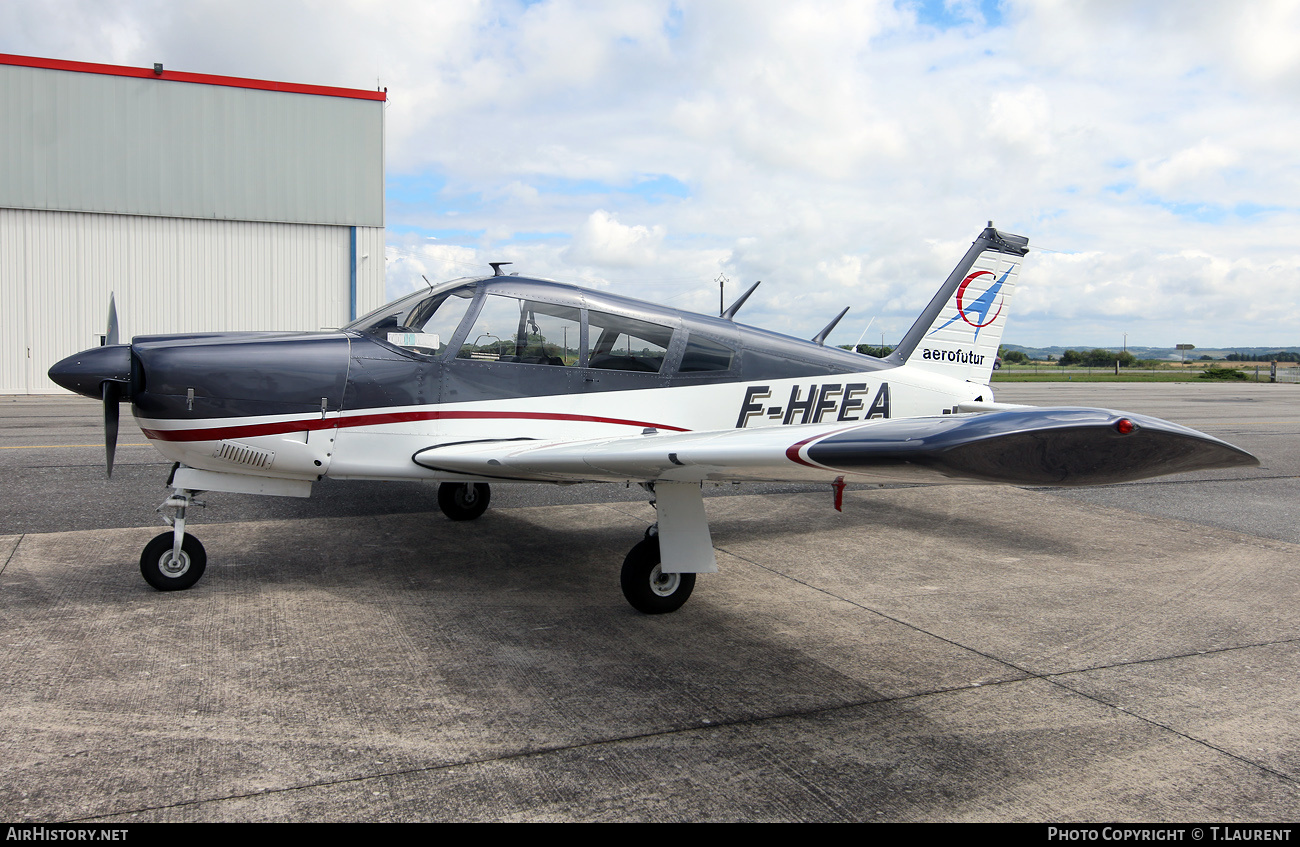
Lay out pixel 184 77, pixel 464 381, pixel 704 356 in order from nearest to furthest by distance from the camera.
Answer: pixel 464 381 → pixel 704 356 → pixel 184 77

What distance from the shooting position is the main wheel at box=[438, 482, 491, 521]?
802cm

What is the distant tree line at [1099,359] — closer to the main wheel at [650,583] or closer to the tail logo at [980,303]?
the tail logo at [980,303]

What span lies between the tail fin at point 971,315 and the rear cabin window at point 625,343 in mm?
2836

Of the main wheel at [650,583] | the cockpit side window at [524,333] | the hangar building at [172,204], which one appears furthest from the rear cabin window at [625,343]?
the hangar building at [172,204]

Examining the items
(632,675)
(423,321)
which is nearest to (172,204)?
(423,321)

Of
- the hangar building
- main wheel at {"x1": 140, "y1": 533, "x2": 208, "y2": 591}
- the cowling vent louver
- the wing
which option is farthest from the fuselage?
the hangar building

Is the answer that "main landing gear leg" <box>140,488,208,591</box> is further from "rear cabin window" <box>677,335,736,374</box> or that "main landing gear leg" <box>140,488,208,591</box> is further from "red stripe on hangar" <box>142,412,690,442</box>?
"rear cabin window" <box>677,335,736,374</box>

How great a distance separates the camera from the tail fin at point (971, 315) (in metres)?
8.24

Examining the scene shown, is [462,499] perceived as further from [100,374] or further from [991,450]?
[991,450]

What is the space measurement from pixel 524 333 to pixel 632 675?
8.90 feet

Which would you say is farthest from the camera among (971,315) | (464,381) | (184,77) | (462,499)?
(184,77)

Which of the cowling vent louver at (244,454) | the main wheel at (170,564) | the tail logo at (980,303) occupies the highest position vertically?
the tail logo at (980,303)

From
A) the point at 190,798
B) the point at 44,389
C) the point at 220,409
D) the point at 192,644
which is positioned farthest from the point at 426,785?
the point at 44,389

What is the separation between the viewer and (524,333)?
238 inches
